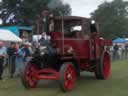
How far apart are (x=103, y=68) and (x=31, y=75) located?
127 inches

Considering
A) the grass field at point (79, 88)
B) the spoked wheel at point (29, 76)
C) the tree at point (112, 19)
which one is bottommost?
the grass field at point (79, 88)

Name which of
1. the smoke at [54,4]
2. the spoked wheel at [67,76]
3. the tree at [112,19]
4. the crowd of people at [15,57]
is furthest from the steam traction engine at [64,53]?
the tree at [112,19]

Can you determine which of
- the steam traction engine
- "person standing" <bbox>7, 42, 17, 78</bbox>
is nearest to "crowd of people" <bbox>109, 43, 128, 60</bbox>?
"person standing" <bbox>7, 42, 17, 78</bbox>

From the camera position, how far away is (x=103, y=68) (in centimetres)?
1344

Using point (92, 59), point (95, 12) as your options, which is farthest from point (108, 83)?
point (95, 12)

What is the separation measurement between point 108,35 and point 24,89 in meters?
58.1

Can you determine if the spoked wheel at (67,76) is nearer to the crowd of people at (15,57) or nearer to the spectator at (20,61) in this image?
the crowd of people at (15,57)

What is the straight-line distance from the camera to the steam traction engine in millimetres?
10914

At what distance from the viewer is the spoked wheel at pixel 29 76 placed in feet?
36.5

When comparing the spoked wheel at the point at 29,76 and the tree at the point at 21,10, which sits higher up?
the tree at the point at 21,10

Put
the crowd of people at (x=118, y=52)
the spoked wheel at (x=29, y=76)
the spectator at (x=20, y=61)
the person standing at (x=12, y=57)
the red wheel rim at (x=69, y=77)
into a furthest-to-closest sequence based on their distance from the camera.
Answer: the crowd of people at (x=118, y=52) < the spectator at (x=20, y=61) < the person standing at (x=12, y=57) < the spoked wheel at (x=29, y=76) < the red wheel rim at (x=69, y=77)

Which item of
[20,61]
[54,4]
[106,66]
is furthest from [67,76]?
[54,4]

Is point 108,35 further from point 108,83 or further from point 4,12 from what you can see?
point 108,83

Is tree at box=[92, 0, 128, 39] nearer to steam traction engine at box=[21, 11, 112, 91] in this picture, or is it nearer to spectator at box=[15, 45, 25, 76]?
spectator at box=[15, 45, 25, 76]
